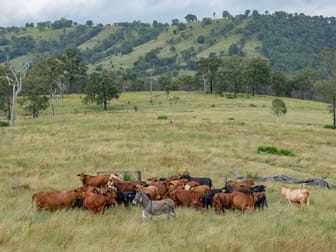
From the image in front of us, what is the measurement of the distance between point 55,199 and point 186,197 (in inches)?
171

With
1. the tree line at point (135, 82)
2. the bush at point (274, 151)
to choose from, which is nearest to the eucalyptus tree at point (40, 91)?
the tree line at point (135, 82)

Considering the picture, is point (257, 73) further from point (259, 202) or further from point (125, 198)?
point (125, 198)

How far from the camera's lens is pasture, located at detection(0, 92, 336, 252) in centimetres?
982

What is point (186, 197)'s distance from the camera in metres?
14.8

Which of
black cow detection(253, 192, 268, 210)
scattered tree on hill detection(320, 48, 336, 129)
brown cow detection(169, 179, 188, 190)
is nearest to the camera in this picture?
black cow detection(253, 192, 268, 210)

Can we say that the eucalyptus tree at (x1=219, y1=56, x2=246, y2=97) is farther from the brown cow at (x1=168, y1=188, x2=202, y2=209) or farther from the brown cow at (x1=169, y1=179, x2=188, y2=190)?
the brown cow at (x1=168, y1=188, x2=202, y2=209)

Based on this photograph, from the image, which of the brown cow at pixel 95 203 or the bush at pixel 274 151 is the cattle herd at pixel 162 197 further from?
the bush at pixel 274 151

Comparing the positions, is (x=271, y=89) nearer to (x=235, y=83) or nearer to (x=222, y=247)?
(x=235, y=83)

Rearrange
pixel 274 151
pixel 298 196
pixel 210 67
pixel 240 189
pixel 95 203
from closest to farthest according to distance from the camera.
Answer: pixel 95 203 < pixel 240 189 < pixel 298 196 < pixel 274 151 < pixel 210 67

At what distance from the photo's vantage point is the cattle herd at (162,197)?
13375 millimetres

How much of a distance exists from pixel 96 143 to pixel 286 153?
14.2 m

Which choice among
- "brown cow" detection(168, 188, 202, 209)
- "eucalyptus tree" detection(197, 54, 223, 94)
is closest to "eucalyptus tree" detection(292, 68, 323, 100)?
"eucalyptus tree" detection(197, 54, 223, 94)

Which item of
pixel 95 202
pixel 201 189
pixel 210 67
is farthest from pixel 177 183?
pixel 210 67

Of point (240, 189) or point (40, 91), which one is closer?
point (240, 189)
